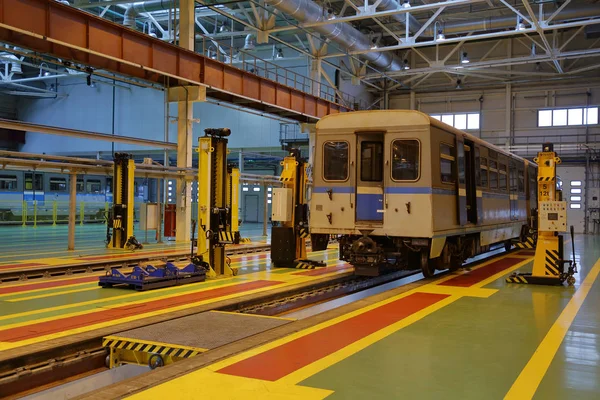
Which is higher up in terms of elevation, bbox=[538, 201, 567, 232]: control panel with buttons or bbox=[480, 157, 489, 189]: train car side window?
bbox=[480, 157, 489, 189]: train car side window

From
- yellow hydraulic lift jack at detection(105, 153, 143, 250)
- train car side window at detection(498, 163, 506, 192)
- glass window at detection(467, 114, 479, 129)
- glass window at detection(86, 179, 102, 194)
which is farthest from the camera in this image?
glass window at detection(86, 179, 102, 194)

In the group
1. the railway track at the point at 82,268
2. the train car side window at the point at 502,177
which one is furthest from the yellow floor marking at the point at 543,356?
the railway track at the point at 82,268

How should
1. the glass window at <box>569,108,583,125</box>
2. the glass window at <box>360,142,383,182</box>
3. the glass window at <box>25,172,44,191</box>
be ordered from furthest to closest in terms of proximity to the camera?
the glass window at <box>25,172,44,191</box>, the glass window at <box>569,108,583,125</box>, the glass window at <box>360,142,383,182</box>

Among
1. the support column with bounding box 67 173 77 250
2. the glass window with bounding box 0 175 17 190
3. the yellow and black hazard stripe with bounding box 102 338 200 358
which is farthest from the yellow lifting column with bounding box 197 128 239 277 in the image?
the glass window with bounding box 0 175 17 190

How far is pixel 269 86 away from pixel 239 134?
477 inches

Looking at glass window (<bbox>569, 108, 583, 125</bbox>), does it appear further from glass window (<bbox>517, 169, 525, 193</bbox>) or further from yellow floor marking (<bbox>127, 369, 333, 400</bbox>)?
yellow floor marking (<bbox>127, 369, 333, 400</bbox>)

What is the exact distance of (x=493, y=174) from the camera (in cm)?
1520

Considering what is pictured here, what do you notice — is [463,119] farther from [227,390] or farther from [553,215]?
[227,390]

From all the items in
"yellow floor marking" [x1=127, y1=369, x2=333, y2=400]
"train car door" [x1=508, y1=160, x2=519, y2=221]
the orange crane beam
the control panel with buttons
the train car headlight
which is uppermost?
the orange crane beam

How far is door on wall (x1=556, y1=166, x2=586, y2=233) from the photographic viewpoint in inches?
1304

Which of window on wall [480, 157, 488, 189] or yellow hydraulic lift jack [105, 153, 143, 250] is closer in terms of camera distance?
window on wall [480, 157, 488, 189]

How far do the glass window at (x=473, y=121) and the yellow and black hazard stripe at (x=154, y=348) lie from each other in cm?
3217

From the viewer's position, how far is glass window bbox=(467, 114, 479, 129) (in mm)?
35531

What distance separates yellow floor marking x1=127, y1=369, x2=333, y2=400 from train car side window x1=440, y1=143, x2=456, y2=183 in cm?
766
